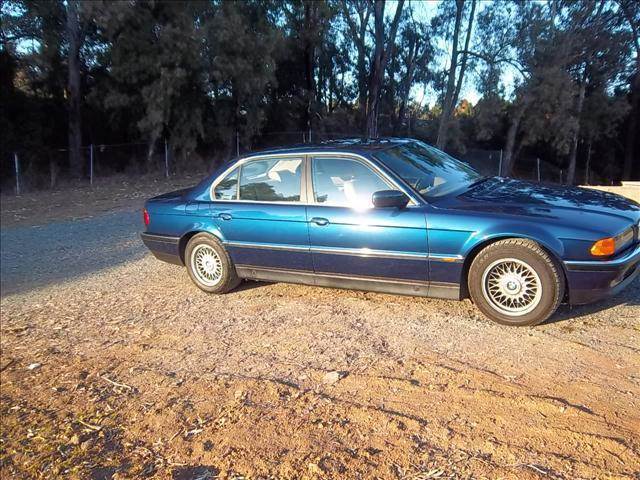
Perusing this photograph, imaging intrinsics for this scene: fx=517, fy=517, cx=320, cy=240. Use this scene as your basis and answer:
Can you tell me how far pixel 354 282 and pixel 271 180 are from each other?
1.40 m

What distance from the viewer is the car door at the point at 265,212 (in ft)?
16.9

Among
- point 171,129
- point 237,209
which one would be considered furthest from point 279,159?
point 171,129

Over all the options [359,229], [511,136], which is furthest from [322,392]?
[511,136]

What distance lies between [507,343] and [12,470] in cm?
350

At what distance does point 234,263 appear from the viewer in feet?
18.5

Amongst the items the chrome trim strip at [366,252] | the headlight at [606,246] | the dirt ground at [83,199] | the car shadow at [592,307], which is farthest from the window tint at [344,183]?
the dirt ground at [83,199]

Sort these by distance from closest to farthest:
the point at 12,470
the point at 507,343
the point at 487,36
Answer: the point at 12,470
the point at 507,343
the point at 487,36

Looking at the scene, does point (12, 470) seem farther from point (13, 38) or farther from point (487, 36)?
point (487, 36)

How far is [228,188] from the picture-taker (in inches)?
224

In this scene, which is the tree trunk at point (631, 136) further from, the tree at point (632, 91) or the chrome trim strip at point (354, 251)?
the chrome trim strip at point (354, 251)

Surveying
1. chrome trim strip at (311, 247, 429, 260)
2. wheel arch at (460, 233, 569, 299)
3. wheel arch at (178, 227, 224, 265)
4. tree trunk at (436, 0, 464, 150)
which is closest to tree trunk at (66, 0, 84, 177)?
wheel arch at (178, 227, 224, 265)

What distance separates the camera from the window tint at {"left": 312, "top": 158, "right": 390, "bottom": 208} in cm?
480

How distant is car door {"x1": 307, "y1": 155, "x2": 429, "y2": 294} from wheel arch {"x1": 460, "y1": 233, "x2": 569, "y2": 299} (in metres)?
0.32

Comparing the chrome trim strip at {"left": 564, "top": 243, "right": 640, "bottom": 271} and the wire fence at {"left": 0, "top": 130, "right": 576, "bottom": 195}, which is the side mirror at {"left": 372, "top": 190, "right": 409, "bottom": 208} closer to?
the chrome trim strip at {"left": 564, "top": 243, "right": 640, "bottom": 271}
